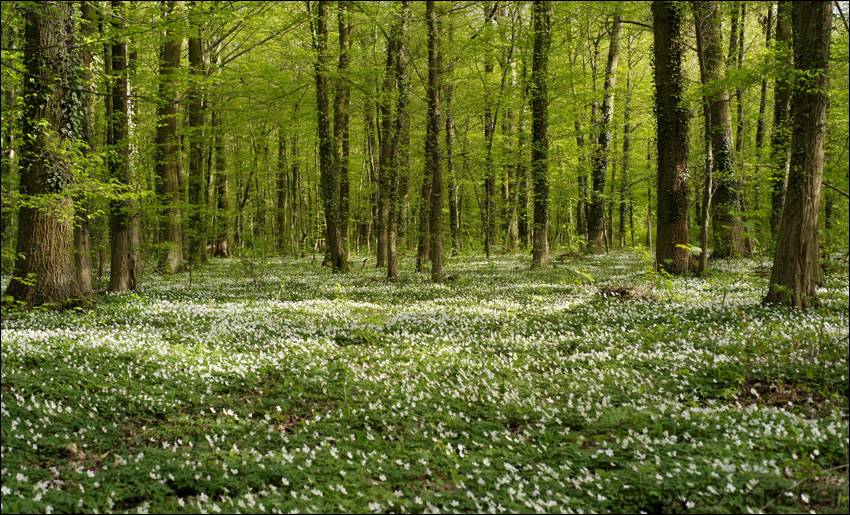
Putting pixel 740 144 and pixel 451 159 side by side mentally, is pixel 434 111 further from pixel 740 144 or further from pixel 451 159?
pixel 740 144

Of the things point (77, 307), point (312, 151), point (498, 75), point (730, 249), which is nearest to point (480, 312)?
point (77, 307)

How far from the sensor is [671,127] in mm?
16281

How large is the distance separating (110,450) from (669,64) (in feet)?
57.5

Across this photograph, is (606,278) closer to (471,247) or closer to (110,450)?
(110,450)

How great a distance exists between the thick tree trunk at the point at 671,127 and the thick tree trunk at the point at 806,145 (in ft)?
20.8

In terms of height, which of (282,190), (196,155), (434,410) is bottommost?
(434,410)

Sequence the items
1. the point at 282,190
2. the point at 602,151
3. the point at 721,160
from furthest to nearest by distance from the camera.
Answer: the point at 282,190 → the point at 602,151 → the point at 721,160

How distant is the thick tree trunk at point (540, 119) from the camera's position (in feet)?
70.1

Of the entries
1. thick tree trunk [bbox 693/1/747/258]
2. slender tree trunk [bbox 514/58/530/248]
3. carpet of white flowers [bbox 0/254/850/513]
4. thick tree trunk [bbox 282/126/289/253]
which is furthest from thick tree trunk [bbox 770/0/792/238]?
thick tree trunk [bbox 282/126/289/253]

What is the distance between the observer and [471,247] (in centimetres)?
4447

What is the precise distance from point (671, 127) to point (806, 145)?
6995mm

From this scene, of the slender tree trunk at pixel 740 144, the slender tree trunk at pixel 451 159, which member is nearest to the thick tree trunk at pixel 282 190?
the slender tree trunk at pixel 451 159

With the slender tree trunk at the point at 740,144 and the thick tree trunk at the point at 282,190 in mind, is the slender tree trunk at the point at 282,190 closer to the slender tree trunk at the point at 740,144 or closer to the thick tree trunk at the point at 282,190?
the thick tree trunk at the point at 282,190

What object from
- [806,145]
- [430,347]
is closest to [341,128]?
[430,347]
